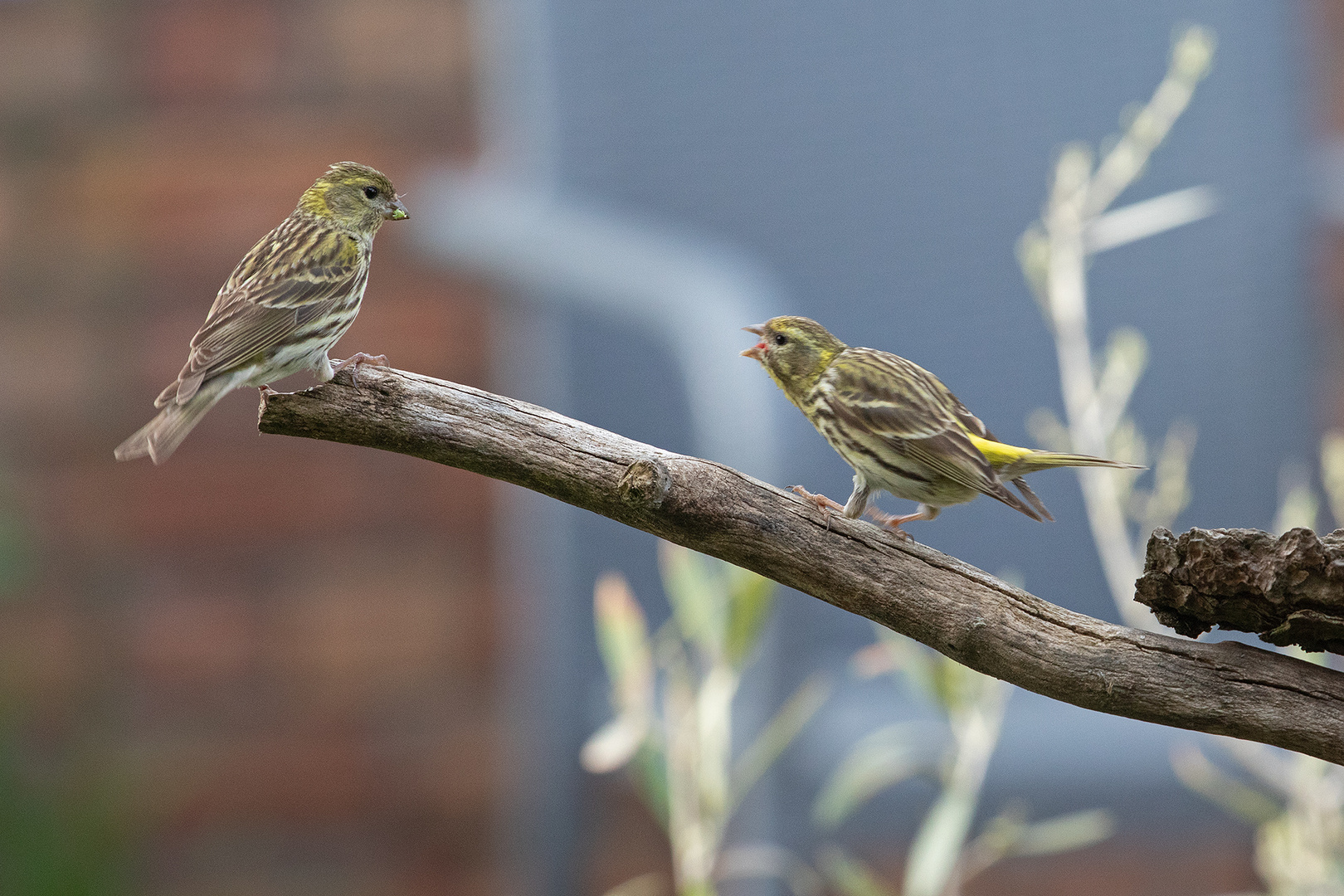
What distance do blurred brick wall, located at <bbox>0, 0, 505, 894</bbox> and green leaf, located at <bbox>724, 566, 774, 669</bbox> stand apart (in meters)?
1.34

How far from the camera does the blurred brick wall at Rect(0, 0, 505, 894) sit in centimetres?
256

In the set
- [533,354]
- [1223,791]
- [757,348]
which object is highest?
[533,354]

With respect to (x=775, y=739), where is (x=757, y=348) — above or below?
above

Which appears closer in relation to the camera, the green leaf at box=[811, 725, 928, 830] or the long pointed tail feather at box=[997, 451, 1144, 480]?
the long pointed tail feather at box=[997, 451, 1144, 480]

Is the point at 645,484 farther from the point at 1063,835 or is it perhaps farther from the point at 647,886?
the point at 647,886

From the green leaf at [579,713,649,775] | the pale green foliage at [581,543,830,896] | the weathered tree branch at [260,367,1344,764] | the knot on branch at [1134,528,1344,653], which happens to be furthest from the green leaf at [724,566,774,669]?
the knot on branch at [1134,528,1344,653]

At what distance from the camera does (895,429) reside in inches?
39.9

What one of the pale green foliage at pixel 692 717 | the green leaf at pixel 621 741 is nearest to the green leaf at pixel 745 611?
the pale green foliage at pixel 692 717

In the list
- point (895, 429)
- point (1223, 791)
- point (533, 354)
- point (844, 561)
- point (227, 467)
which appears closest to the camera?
point (844, 561)

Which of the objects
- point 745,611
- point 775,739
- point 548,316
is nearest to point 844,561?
point 745,611

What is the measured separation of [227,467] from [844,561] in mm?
2037

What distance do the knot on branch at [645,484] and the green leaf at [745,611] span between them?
53 cm

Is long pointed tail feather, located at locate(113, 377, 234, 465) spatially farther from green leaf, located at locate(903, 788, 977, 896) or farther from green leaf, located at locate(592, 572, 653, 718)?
green leaf, located at locate(903, 788, 977, 896)

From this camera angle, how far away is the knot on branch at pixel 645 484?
755 millimetres
